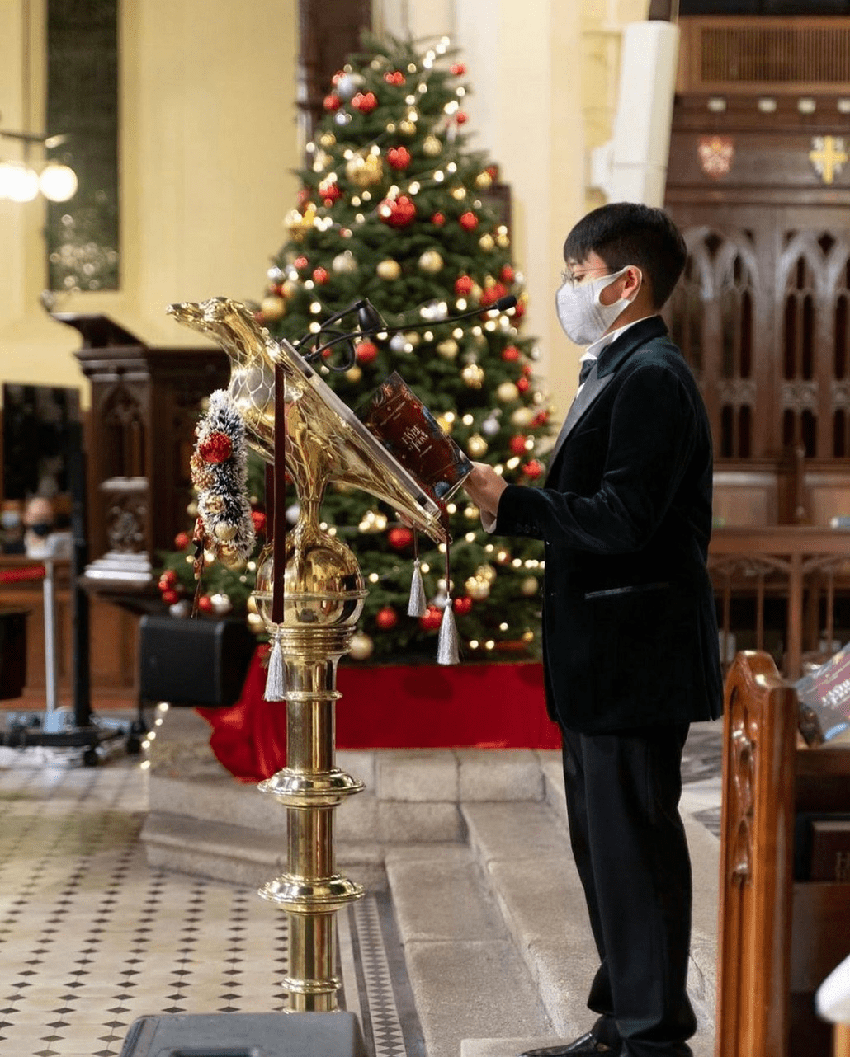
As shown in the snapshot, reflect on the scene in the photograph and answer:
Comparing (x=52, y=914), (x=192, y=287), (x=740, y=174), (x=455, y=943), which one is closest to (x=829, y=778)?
(x=455, y=943)

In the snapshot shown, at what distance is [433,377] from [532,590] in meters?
0.92

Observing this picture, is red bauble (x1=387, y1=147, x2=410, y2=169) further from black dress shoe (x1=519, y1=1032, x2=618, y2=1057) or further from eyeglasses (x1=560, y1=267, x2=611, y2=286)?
black dress shoe (x1=519, y1=1032, x2=618, y2=1057)

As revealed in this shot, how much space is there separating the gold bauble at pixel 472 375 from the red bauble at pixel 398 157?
2.73 ft

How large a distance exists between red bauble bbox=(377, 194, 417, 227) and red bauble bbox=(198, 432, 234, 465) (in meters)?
3.43

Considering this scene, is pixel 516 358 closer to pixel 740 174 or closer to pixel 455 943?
pixel 455 943

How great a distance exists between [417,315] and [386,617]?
1.14 metres

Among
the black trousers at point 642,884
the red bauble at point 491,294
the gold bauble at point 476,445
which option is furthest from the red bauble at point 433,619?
the black trousers at point 642,884

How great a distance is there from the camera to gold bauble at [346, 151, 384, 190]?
5.99 m

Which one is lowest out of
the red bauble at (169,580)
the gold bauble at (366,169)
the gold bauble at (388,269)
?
the red bauble at (169,580)

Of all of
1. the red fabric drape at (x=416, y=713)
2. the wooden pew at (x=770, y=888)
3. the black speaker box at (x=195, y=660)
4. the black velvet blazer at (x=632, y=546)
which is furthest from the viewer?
the red fabric drape at (x=416, y=713)

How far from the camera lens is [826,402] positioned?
9695 millimetres

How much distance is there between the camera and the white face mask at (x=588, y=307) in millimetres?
2518

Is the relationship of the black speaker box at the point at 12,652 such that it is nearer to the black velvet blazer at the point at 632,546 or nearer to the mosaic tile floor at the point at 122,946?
the mosaic tile floor at the point at 122,946


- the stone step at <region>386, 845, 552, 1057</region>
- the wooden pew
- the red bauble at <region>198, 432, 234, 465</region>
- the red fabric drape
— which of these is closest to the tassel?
the red bauble at <region>198, 432, 234, 465</region>
